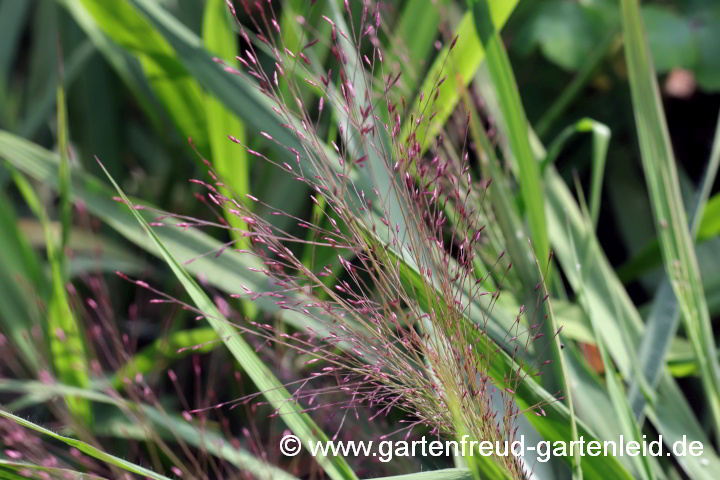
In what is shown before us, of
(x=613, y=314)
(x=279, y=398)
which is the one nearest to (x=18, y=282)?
(x=279, y=398)

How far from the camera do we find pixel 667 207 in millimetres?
685

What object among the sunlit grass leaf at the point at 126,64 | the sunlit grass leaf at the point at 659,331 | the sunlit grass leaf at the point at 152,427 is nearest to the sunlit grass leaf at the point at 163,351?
the sunlit grass leaf at the point at 152,427

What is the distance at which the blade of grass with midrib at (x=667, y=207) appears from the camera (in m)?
0.63

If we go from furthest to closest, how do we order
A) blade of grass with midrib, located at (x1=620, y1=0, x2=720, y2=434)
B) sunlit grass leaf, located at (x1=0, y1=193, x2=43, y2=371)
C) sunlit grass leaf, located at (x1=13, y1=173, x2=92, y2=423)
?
sunlit grass leaf, located at (x1=0, y1=193, x2=43, y2=371) → sunlit grass leaf, located at (x1=13, y1=173, x2=92, y2=423) → blade of grass with midrib, located at (x1=620, y1=0, x2=720, y2=434)

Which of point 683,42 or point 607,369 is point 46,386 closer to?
point 607,369

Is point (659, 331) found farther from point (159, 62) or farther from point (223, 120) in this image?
point (159, 62)

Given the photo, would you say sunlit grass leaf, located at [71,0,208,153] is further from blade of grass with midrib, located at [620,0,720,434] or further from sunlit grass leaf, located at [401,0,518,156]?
blade of grass with midrib, located at [620,0,720,434]

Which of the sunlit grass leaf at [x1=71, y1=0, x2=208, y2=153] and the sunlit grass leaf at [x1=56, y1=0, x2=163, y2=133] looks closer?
the sunlit grass leaf at [x1=71, y1=0, x2=208, y2=153]

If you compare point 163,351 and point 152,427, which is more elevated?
point 163,351

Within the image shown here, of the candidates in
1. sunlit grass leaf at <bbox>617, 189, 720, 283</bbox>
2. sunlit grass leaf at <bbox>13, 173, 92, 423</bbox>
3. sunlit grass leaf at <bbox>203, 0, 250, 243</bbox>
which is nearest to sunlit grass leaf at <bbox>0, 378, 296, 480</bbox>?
sunlit grass leaf at <bbox>13, 173, 92, 423</bbox>

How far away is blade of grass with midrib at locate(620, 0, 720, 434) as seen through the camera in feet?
2.07

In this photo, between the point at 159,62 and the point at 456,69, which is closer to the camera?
the point at 456,69

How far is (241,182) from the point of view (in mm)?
831

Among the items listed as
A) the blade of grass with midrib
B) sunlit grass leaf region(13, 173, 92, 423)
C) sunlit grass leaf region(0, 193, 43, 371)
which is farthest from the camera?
sunlit grass leaf region(0, 193, 43, 371)
